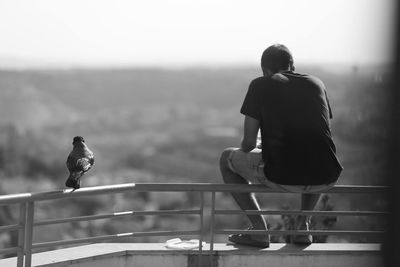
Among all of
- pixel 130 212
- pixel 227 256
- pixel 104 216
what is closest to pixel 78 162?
pixel 104 216

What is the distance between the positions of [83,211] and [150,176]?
94.2 ft

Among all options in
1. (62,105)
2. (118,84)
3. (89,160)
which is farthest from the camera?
(118,84)

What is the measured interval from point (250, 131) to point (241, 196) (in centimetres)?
55

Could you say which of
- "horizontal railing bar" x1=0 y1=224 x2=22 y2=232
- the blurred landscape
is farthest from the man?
the blurred landscape

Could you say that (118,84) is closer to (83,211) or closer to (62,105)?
(62,105)

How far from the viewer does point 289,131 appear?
4574 mm

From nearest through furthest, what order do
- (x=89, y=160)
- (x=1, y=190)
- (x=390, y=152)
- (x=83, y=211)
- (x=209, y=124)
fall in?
(x=390, y=152), (x=89, y=160), (x=83, y=211), (x=1, y=190), (x=209, y=124)

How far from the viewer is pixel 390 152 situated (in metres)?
2.61

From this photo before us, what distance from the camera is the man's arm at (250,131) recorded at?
4609 mm

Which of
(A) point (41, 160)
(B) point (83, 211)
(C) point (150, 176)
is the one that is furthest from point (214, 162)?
(B) point (83, 211)

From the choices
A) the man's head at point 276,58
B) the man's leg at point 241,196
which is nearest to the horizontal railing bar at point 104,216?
the man's leg at point 241,196

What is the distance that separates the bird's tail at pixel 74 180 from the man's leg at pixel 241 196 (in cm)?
96

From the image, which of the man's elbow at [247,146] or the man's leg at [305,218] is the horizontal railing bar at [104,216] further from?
the man's leg at [305,218]

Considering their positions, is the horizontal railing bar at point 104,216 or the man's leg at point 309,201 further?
the man's leg at point 309,201
